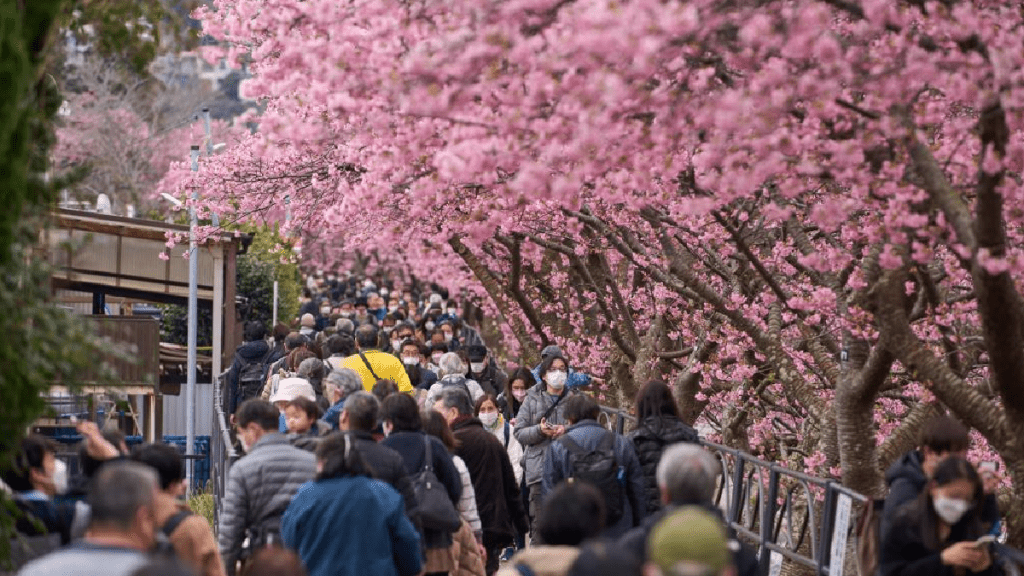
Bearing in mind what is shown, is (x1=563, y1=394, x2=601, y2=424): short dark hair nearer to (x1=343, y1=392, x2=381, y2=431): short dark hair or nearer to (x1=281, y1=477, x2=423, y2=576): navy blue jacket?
(x1=343, y1=392, x2=381, y2=431): short dark hair

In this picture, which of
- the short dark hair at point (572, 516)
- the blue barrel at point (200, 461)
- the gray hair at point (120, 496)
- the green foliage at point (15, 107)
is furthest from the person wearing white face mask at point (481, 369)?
the gray hair at point (120, 496)

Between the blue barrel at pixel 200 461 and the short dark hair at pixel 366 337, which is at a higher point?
the short dark hair at pixel 366 337

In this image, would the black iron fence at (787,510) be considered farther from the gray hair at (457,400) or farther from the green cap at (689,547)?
the green cap at (689,547)

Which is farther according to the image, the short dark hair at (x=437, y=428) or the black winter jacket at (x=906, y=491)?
the short dark hair at (x=437, y=428)

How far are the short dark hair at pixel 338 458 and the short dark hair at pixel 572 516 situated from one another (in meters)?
1.92

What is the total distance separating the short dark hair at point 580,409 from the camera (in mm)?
10078

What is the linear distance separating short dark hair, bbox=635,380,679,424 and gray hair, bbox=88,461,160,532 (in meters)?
4.67

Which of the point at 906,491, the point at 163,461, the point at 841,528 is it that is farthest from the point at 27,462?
the point at 841,528

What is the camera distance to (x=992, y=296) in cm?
874

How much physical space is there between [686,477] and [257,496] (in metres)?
2.99

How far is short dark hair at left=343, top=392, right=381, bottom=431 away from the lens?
868 centimetres

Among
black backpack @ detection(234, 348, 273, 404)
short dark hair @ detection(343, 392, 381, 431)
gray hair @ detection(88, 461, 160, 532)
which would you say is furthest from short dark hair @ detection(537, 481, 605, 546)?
black backpack @ detection(234, 348, 273, 404)

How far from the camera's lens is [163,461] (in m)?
7.36

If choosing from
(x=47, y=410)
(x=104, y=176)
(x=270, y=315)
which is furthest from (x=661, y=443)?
(x=104, y=176)
